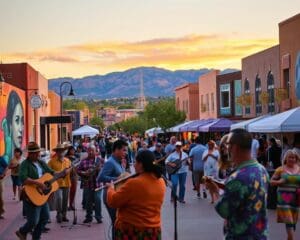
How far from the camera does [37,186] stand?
10789mm

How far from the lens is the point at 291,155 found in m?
11.1

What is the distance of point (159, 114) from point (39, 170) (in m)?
65.0

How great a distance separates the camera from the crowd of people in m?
5.38

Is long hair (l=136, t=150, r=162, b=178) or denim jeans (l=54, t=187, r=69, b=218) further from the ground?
long hair (l=136, t=150, r=162, b=178)

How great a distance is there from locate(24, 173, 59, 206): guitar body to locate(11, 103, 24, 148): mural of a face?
2119cm

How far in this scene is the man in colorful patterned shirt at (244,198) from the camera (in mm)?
5332

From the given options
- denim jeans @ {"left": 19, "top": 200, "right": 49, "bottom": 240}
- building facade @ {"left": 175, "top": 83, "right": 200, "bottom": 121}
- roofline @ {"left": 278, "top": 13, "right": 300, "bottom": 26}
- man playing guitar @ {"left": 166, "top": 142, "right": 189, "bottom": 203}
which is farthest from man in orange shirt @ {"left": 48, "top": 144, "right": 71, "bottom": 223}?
building facade @ {"left": 175, "top": 83, "right": 200, "bottom": 121}

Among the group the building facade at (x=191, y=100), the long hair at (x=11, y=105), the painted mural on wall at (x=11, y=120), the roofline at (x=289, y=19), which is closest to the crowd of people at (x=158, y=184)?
the painted mural on wall at (x=11, y=120)

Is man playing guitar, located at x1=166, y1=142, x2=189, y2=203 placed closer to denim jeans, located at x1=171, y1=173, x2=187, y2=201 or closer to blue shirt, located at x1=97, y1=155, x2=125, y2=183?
denim jeans, located at x1=171, y1=173, x2=187, y2=201

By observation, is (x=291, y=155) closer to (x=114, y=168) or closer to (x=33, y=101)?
(x=114, y=168)

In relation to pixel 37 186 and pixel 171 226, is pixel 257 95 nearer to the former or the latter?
pixel 171 226

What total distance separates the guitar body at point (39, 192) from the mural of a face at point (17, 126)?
2119cm

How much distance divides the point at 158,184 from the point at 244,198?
159cm

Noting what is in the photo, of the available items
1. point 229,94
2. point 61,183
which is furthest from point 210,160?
point 229,94
